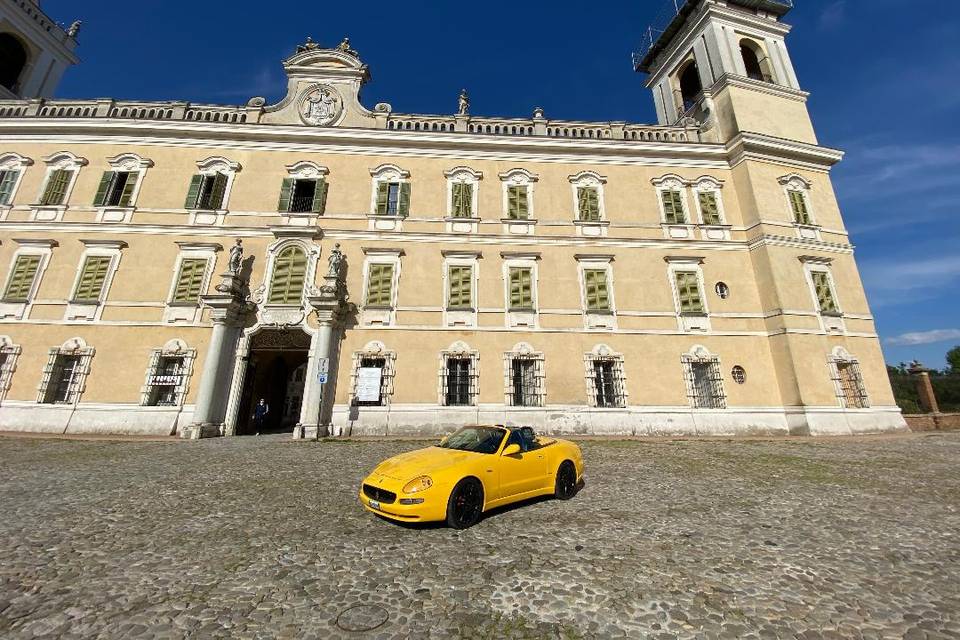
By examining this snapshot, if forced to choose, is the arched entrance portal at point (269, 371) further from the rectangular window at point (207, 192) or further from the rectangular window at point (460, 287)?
the rectangular window at point (207, 192)

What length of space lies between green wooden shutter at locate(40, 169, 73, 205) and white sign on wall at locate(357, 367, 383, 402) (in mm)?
14598

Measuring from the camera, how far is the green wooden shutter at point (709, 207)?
17.0 metres

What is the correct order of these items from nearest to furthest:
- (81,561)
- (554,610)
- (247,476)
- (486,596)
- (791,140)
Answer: (554,610)
(486,596)
(81,561)
(247,476)
(791,140)

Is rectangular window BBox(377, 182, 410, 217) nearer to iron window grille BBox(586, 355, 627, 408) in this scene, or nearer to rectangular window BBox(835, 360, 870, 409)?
iron window grille BBox(586, 355, 627, 408)

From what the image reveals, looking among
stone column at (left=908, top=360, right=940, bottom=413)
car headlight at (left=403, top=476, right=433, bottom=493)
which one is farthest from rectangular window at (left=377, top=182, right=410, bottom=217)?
stone column at (left=908, top=360, right=940, bottom=413)

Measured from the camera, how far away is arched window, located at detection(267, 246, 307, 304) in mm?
14742

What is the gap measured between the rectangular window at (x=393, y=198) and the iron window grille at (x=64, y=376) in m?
11.9

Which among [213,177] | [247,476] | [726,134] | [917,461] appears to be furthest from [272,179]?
[917,461]

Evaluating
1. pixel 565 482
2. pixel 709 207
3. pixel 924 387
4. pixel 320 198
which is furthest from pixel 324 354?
pixel 924 387

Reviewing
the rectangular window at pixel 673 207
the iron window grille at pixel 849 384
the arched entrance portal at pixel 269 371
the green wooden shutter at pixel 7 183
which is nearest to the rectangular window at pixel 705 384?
the iron window grille at pixel 849 384

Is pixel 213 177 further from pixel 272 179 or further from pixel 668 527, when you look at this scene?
pixel 668 527

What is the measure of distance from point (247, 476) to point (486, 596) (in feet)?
20.6

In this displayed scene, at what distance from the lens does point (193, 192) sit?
16000 mm

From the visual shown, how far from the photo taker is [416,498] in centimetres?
465
